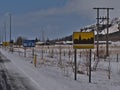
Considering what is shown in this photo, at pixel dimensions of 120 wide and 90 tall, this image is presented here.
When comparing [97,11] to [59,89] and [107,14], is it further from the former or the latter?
[59,89]

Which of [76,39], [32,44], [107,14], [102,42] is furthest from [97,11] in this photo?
[102,42]

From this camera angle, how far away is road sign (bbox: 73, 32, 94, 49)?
19844mm

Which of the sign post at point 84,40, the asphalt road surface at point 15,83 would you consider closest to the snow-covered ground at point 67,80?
the asphalt road surface at point 15,83

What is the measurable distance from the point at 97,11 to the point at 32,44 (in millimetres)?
24975

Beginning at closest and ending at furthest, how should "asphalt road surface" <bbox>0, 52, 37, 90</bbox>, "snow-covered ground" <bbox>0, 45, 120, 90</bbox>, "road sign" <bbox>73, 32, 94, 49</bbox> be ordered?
1. "snow-covered ground" <bbox>0, 45, 120, 90</bbox>
2. "asphalt road surface" <bbox>0, 52, 37, 90</bbox>
3. "road sign" <bbox>73, 32, 94, 49</bbox>

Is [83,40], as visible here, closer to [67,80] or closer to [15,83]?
[67,80]

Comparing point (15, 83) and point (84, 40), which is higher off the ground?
point (84, 40)

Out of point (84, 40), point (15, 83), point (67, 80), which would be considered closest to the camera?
point (15, 83)

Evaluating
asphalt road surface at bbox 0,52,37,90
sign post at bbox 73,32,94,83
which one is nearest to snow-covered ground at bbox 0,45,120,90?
asphalt road surface at bbox 0,52,37,90

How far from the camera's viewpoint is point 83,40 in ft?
65.9

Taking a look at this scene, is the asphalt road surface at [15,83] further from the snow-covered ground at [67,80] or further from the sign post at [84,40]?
the sign post at [84,40]

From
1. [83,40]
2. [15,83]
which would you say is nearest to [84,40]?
[83,40]

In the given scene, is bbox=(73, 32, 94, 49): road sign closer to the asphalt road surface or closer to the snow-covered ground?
the snow-covered ground

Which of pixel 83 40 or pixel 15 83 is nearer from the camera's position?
pixel 15 83
